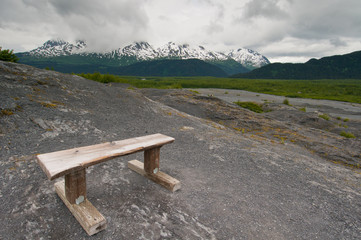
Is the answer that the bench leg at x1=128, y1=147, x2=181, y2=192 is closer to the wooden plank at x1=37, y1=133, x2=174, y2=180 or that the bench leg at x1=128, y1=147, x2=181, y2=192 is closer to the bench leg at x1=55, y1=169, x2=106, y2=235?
the wooden plank at x1=37, y1=133, x2=174, y2=180

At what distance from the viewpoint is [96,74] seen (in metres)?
26.5

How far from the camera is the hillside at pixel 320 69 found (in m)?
165

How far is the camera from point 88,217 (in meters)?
3.48

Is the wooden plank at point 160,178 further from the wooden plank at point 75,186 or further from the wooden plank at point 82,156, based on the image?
the wooden plank at point 75,186

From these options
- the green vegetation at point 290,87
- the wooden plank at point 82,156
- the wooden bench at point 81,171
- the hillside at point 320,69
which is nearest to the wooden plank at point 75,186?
the wooden bench at point 81,171

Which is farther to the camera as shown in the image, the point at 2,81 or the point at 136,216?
the point at 2,81

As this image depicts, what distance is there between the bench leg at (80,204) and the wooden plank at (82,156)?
291mm

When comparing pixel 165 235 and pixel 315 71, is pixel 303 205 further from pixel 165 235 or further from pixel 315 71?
pixel 315 71

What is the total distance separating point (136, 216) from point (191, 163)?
3.02 m

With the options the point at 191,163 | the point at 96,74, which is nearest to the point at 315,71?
the point at 96,74

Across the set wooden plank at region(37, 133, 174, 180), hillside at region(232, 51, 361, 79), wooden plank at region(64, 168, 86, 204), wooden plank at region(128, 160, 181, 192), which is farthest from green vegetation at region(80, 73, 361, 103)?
hillside at region(232, 51, 361, 79)

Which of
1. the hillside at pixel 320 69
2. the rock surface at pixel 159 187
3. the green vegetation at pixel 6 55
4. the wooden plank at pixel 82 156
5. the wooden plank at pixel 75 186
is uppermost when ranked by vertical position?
the hillside at pixel 320 69

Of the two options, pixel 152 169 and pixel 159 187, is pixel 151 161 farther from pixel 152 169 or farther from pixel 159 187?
pixel 159 187

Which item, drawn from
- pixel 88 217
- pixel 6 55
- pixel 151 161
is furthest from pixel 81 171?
pixel 6 55
